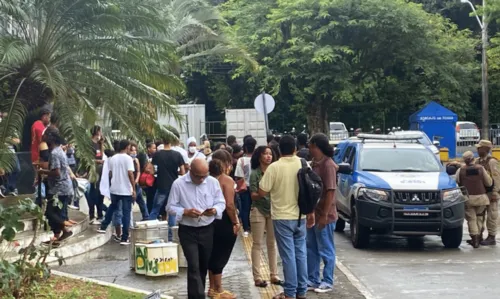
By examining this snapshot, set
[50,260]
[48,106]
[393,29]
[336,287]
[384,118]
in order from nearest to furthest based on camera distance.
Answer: [336,287] → [50,260] → [48,106] → [393,29] → [384,118]

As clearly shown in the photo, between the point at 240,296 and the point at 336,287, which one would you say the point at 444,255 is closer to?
the point at 336,287

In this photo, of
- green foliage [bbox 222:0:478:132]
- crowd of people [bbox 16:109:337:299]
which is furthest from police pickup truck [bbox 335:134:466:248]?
green foliage [bbox 222:0:478:132]

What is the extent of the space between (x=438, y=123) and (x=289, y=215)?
25.7 meters

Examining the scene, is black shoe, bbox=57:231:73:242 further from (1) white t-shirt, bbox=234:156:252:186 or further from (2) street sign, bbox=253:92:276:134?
(2) street sign, bbox=253:92:276:134

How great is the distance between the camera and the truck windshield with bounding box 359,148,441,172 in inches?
523

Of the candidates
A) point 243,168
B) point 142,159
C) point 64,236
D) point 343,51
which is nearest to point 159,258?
point 64,236

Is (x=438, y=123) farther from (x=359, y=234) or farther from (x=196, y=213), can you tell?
(x=196, y=213)

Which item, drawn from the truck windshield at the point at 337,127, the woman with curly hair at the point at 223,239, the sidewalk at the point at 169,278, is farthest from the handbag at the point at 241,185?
the truck windshield at the point at 337,127

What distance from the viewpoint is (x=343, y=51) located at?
108 feet

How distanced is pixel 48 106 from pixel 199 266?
645 centimetres

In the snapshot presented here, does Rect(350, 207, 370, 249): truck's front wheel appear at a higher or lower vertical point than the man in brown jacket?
lower

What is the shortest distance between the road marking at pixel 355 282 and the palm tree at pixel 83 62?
14.6 feet

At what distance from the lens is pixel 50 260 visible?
34.4 ft

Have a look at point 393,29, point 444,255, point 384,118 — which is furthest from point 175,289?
point 384,118
